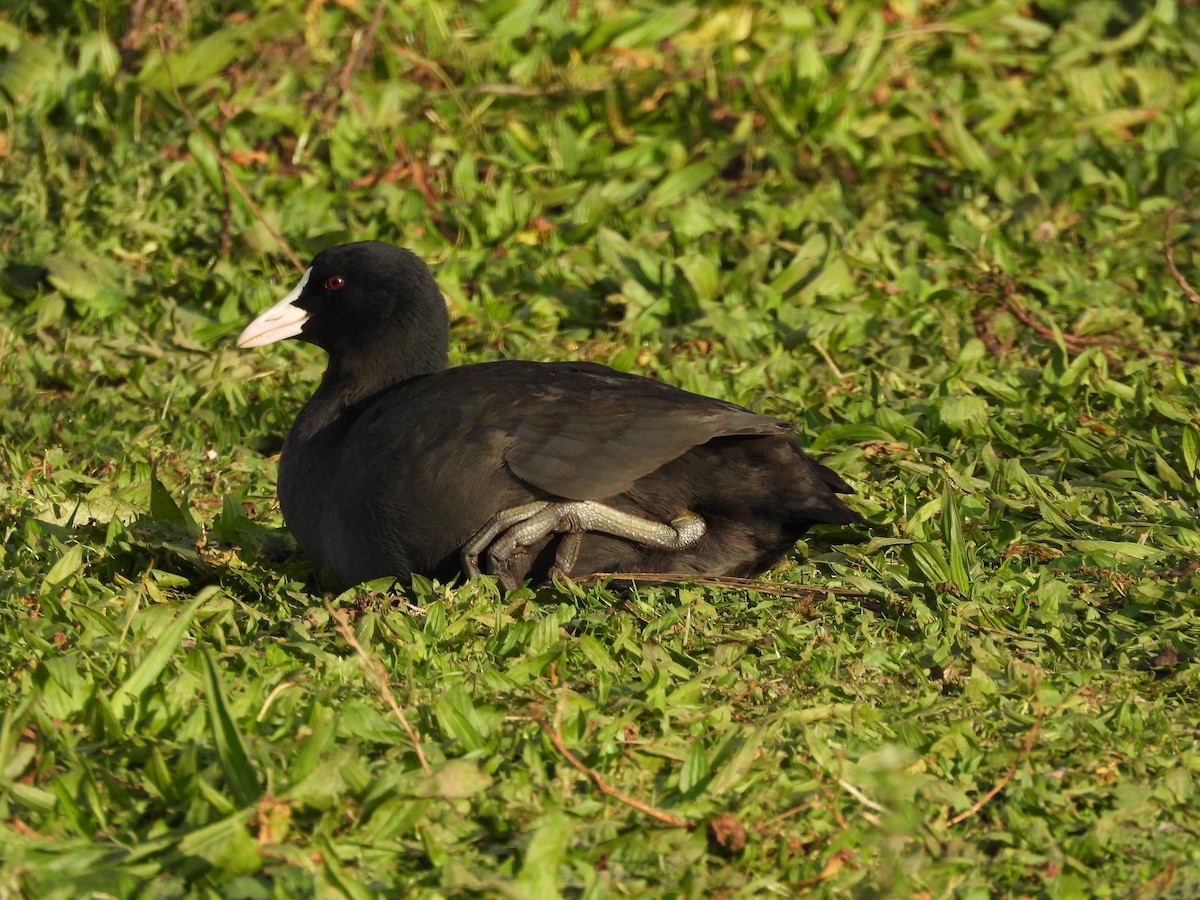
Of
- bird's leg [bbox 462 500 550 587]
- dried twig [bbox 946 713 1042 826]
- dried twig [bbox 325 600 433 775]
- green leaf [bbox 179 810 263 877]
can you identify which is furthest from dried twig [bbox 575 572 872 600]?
green leaf [bbox 179 810 263 877]

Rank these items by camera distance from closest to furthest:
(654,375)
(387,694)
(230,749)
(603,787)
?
(230,749) → (603,787) → (387,694) → (654,375)

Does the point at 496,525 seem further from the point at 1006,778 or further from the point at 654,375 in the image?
the point at 654,375

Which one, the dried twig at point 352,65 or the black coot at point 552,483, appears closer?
the black coot at point 552,483

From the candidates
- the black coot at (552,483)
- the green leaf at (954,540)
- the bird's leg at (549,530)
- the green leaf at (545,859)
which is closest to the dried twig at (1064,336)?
the green leaf at (954,540)

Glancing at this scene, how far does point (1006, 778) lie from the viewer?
3.41 meters

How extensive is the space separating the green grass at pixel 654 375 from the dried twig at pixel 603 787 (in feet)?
0.15

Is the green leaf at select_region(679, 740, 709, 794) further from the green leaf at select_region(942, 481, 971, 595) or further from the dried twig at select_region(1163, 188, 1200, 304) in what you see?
the dried twig at select_region(1163, 188, 1200, 304)

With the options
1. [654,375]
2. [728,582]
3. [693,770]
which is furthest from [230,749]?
[654,375]

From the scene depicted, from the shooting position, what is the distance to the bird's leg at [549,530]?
4508mm

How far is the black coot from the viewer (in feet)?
14.7

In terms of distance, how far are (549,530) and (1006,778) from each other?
1572 millimetres

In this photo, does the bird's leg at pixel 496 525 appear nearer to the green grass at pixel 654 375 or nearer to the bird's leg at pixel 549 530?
the bird's leg at pixel 549 530

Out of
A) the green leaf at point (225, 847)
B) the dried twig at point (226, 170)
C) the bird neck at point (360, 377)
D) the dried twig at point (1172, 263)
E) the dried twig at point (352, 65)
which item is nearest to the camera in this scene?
the green leaf at point (225, 847)

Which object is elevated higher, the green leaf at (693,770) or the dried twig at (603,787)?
the dried twig at (603,787)
